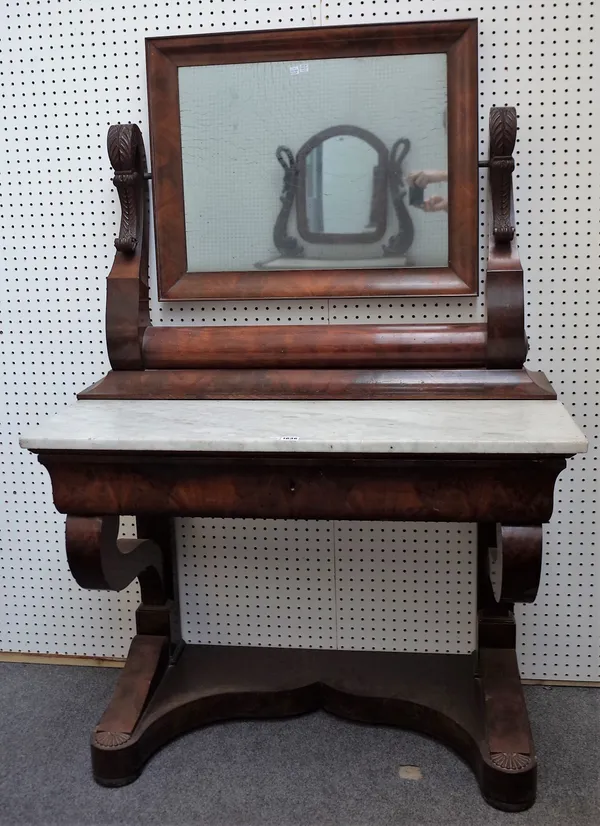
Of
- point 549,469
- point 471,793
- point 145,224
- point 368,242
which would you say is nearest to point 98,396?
point 145,224

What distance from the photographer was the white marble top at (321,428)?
1522mm

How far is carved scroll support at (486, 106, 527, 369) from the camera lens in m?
1.92

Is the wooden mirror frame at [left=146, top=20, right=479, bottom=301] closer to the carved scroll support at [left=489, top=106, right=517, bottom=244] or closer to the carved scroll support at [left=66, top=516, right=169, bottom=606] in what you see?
the carved scroll support at [left=489, top=106, right=517, bottom=244]

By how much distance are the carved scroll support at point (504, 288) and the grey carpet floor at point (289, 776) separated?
0.98 meters

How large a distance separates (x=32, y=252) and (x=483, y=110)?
4.17 feet

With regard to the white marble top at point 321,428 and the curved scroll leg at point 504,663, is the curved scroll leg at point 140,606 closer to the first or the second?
the white marble top at point 321,428

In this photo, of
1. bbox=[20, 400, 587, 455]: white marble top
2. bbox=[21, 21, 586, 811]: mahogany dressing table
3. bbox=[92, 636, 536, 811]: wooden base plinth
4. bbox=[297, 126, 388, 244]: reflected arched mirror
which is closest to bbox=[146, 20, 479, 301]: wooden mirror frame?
bbox=[21, 21, 586, 811]: mahogany dressing table

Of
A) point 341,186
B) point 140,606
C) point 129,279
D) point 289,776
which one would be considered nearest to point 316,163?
point 341,186

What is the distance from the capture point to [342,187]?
79.7 inches

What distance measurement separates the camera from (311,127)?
2008 mm

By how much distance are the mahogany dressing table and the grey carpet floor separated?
5cm

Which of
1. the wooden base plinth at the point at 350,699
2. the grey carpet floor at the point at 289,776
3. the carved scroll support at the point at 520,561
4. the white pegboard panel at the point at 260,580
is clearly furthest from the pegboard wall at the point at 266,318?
the carved scroll support at the point at 520,561

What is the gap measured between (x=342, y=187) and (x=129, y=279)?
0.60 metres

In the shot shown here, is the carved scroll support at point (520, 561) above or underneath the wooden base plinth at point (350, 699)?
above
